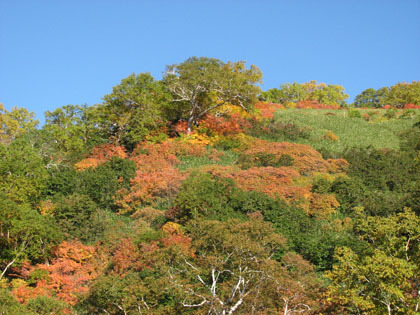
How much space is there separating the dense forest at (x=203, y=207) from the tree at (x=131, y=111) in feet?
0.43

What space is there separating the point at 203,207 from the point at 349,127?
27.6 meters

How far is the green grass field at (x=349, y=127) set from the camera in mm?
43344

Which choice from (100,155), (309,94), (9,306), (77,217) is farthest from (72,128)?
(309,94)

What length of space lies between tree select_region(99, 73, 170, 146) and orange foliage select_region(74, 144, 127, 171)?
121 cm

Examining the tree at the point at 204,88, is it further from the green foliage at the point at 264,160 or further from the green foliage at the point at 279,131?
the green foliage at the point at 264,160

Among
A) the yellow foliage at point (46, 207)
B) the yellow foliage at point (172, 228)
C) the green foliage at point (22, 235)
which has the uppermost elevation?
the yellow foliage at point (46, 207)

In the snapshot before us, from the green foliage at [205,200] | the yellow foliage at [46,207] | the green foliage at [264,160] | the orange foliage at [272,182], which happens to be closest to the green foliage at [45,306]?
the green foliage at [205,200]

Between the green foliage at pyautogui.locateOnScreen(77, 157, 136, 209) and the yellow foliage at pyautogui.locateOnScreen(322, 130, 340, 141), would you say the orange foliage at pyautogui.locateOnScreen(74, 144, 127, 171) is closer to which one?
the green foliage at pyautogui.locateOnScreen(77, 157, 136, 209)

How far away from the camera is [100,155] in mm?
36938

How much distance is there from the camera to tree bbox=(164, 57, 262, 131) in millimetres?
39719

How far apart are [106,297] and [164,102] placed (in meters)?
23.3

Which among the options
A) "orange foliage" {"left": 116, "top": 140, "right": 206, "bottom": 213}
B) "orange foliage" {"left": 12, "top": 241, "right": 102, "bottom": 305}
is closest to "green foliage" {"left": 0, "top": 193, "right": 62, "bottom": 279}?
"orange foliage" {"left": 12, "top": 241, "right": 102, "bottom": 305}

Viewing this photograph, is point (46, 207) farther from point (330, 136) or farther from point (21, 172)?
point (330, 136)

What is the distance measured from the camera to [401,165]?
3662cm
